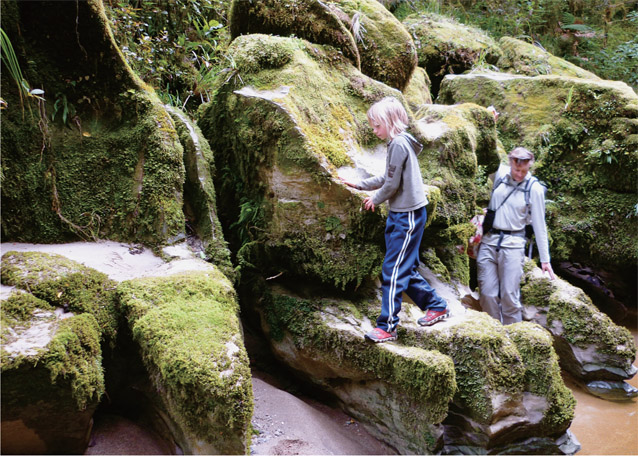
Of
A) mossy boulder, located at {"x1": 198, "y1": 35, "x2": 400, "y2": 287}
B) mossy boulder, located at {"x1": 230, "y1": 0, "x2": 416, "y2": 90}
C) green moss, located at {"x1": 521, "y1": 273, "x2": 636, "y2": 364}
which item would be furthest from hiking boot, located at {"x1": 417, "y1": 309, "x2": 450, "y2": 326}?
mossy boulder, located at {"x1": 230, "y1": 0, "x2": 416, "y2": 90}

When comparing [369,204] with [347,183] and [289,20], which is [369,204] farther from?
[289,20]

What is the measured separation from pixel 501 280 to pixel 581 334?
54.6 inches

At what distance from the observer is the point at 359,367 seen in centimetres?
407

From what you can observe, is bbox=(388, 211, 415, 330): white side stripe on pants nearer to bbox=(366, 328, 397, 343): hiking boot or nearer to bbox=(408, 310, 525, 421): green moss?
bbox=(366, 328, 397, 343): hiking boot

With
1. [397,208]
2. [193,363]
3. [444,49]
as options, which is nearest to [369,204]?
[397,208]

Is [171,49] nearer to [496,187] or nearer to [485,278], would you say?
[496,187]

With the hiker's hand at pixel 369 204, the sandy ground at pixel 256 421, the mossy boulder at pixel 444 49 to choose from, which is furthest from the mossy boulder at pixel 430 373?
the mossy boulder at pixel 444 49

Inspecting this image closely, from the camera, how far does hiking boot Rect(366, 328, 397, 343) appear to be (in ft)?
12.9

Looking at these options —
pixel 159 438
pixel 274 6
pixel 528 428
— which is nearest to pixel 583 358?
pixel 528 428

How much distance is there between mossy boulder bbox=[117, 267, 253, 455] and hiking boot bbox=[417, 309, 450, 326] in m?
1.76

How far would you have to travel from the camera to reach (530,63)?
10453mm

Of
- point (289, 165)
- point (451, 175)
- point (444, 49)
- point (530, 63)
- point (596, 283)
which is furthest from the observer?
point (530, 63)

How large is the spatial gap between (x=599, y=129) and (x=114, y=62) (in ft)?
23.5

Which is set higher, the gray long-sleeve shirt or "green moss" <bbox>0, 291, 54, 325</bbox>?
the gray long-sleeve shirt
